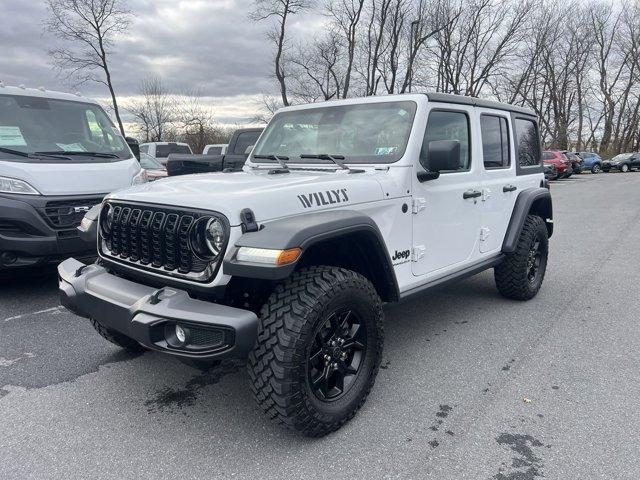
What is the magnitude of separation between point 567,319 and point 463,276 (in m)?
1.34

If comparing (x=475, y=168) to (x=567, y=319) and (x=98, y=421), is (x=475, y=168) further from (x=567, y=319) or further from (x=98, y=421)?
(x=98, y=421)

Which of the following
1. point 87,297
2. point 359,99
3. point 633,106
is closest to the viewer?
point 87,297

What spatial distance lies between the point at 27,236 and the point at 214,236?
3.11 meters

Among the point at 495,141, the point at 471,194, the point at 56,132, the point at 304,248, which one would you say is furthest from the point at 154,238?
the point at 56,132

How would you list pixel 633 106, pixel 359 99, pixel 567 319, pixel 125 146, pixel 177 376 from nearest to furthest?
pixel 177 376 → pixel 359 99 → pixel 567 319 → pixel 125 146 → pixel 633 106

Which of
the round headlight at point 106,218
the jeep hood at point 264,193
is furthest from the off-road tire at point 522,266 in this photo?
the round headlight at point 106,218

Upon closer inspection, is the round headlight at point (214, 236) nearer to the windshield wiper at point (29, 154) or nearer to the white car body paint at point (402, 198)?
the white car body paint at point (402, 198)

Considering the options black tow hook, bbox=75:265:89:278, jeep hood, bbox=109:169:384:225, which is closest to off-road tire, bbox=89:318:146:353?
black tow hook, bbox=75:265:89:278

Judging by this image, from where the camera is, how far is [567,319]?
450 cm

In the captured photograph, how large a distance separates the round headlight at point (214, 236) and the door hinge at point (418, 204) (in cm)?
145

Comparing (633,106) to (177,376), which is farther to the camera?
(633,106)

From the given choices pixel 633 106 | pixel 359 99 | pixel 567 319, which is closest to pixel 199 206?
pixel 359 99

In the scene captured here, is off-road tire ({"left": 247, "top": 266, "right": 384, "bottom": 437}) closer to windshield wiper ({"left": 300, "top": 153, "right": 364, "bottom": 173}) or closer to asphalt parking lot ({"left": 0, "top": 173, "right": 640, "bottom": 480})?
asphalt parking lot ({"left": 0, "top": 173, "right": 640, "bottom": 480})

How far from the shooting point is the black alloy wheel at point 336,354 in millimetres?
2631
